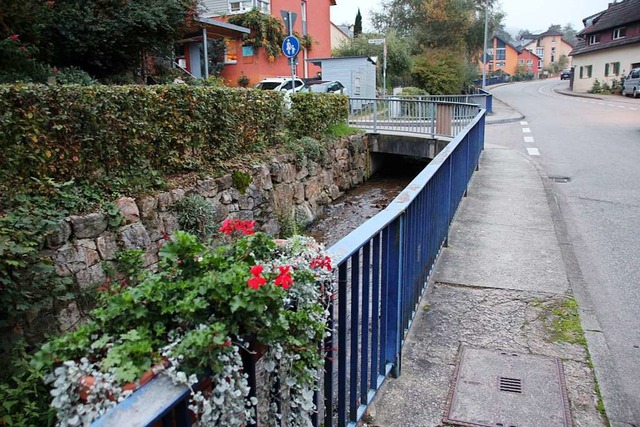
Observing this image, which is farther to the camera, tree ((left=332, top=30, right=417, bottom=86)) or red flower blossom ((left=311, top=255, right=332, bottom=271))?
tree ((left=332, top=30, right=417, bottom=86))

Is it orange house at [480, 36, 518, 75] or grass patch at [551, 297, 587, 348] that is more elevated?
orange house at [480, 36, 518, 75]

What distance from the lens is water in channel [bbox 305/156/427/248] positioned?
37.7 feet

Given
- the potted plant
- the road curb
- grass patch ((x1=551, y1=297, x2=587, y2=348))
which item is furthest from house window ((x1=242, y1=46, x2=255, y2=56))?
the potted plant

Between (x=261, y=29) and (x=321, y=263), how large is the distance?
26428 mm

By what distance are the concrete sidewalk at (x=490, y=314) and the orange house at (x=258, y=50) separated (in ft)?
66.1

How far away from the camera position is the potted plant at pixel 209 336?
129cm

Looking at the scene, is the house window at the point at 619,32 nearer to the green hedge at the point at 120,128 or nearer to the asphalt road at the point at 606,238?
the asphalt road at the point at 606,238

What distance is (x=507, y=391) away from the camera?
304 cm

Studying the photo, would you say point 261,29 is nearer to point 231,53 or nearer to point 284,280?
point 231,53

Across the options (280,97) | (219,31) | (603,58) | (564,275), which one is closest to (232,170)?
(280,97)

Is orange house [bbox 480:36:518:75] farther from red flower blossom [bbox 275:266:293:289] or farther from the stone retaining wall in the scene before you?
red flower blossom [bbox 275:266:293:289]

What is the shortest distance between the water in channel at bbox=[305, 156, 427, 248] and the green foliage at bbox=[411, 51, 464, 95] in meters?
18.0

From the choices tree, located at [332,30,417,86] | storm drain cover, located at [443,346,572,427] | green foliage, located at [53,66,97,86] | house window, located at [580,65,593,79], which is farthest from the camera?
house window, located at [580,65,593,79]

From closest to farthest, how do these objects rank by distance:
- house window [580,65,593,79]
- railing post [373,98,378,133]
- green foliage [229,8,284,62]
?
railing post [373,98,378,133] → green foliage [229,8,284,62] → house window [580,65,593,79]
